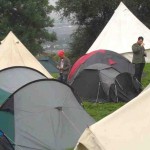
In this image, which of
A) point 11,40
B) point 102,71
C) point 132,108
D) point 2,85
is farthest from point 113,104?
point 132,108

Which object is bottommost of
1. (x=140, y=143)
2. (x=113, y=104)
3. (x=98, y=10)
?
(x=113, y=104)

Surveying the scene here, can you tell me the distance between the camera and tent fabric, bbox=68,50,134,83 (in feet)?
46.8

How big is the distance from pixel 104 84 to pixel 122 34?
25.0 ft

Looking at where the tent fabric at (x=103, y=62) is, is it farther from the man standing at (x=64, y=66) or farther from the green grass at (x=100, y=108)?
the green grass at (x=100, y=108)

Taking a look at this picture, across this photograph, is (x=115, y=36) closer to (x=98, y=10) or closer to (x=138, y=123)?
(x=98, y=10)

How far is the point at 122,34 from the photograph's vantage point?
2031 centimetres

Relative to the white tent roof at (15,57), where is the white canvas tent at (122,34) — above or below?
above

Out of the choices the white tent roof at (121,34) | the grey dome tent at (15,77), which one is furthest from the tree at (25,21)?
the grey dome tent at (15,77)

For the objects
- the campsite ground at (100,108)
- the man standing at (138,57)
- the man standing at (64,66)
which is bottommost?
the campsite ground at (100,108)

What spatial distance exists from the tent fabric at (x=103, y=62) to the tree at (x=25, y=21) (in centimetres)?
2644

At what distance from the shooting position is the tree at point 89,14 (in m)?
30.1

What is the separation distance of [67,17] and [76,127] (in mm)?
24499

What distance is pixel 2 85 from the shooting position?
1065cm

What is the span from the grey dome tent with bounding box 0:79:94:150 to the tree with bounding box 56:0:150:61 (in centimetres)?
2130
